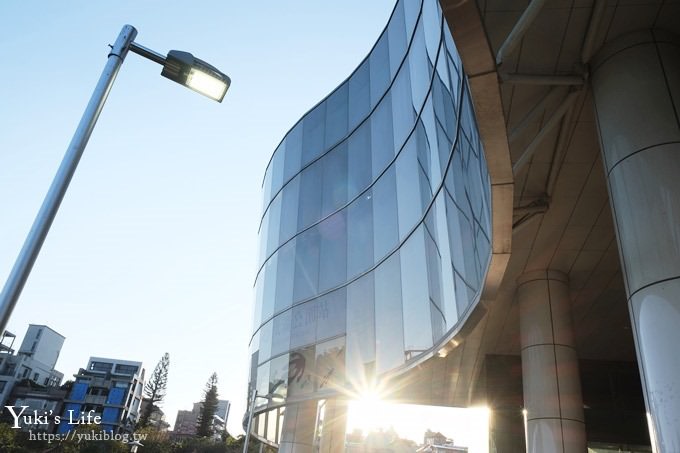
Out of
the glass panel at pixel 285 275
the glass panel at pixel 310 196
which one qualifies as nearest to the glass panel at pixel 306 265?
the glass panel at pixel 285 275

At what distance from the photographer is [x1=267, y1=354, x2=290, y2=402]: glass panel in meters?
19.4

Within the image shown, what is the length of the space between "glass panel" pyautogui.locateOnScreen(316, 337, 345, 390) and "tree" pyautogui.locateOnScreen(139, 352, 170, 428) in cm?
8050

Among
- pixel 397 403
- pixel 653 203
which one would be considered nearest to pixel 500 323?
pixel 397 403

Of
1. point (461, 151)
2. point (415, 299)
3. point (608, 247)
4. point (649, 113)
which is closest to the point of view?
point (649, 113)

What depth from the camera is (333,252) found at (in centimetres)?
1856

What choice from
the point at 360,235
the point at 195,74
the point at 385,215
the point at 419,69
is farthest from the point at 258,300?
the point at 195,74

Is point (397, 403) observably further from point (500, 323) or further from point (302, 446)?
point (500, 323)

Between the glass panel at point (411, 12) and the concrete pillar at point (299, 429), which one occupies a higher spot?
the glass panel at point (411, 12)

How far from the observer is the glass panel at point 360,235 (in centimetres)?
1641

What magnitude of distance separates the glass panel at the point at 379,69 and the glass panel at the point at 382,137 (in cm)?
56

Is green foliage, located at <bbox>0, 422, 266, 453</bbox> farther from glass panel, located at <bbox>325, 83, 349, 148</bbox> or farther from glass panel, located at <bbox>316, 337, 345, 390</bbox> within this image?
glass panel, located at <bbox>325, 83, 349, 148</bbox>

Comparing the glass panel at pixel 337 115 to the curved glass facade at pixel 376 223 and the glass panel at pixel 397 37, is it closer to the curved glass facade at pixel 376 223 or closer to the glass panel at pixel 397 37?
the curved glass facade at pixel 376 223

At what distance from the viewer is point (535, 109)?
7.59 m

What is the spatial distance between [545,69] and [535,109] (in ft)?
1.96
